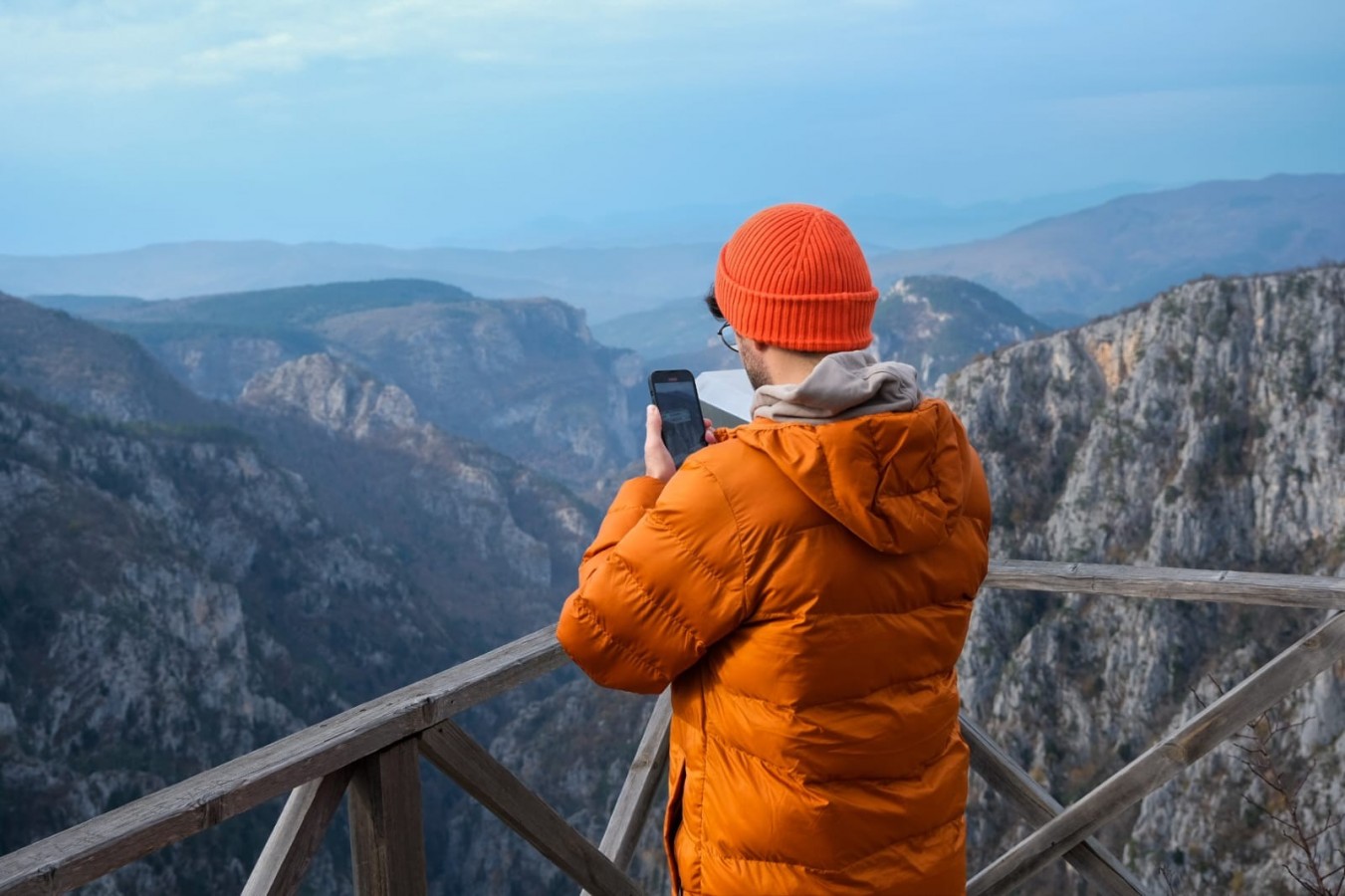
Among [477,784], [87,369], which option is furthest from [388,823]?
[87,369]

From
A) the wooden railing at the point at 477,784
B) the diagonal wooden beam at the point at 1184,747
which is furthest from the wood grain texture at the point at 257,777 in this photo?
the diagonal wooden beam at the point at 1184,747

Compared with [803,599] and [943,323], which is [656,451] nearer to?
[803,599]

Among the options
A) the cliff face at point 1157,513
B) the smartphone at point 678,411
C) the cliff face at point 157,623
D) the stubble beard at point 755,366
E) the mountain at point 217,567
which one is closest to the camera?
the stubble beard at point 755,366

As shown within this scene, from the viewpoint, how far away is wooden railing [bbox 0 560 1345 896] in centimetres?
228

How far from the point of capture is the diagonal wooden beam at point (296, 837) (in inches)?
102

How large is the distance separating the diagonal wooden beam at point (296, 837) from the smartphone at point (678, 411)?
1193mm

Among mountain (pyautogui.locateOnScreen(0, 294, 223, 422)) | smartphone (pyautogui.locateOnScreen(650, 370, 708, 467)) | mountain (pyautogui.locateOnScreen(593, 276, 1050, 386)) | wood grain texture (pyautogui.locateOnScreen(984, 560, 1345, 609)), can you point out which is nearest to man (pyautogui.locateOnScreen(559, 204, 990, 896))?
smartphone (pyautogui.locateOnScreen(650, 370, 708, 467))

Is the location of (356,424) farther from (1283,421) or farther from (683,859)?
(683,859)

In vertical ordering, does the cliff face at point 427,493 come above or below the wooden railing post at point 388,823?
below

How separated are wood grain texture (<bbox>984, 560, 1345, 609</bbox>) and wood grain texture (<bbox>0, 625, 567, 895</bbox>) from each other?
183 cm

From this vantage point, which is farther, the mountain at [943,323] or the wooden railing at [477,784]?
the mountain at [943,323]

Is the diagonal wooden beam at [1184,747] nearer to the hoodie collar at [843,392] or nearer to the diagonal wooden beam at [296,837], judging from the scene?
the hoodie collar at [843,392]

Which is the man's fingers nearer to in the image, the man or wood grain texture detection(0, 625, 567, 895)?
the man

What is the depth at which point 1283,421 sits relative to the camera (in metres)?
55.1
